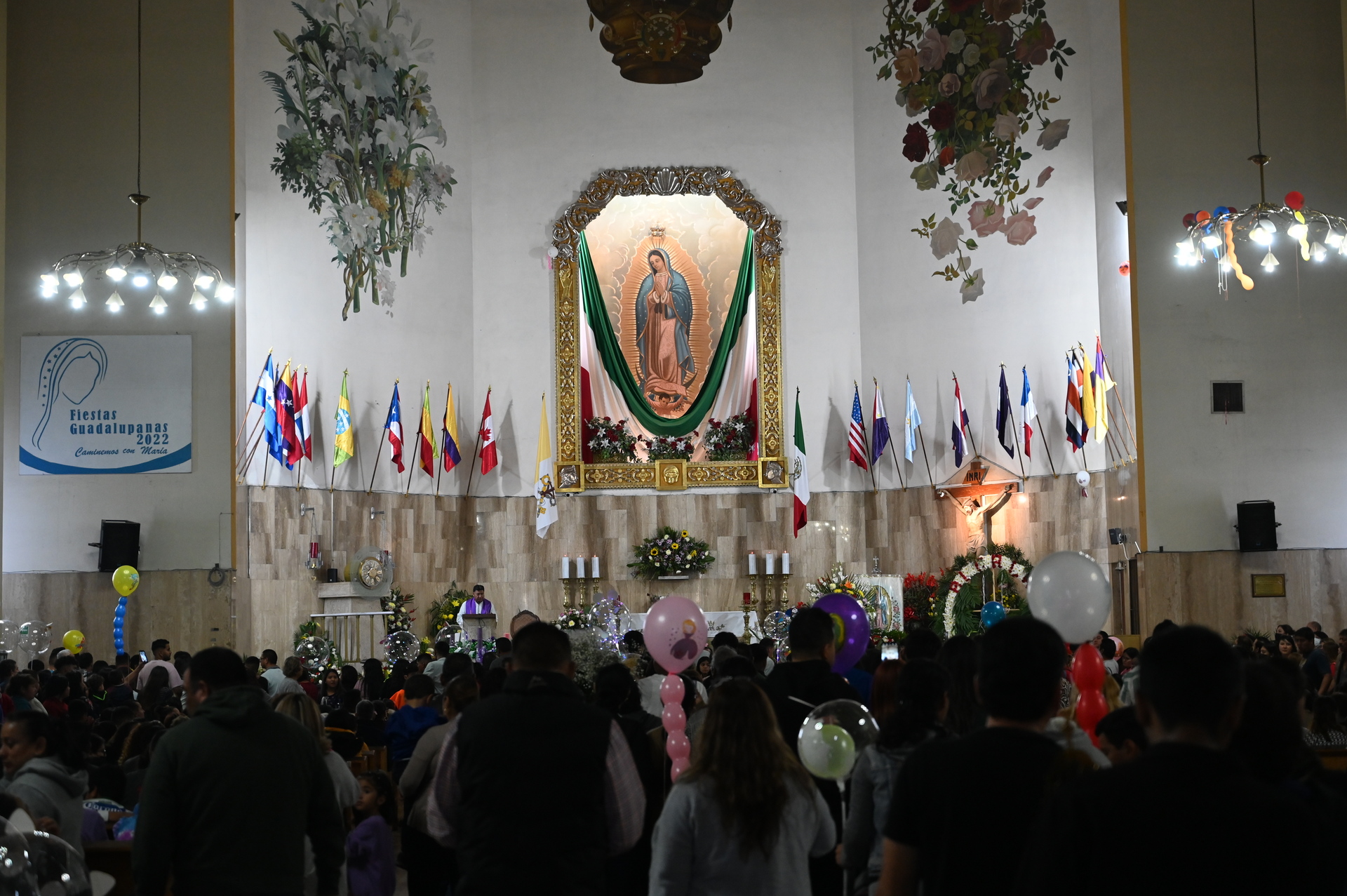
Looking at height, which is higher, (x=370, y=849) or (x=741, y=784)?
(x=741, y=784)

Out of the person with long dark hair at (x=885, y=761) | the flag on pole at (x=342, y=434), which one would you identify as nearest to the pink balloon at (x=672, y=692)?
the person with long dark hair at (x=885, y=761)

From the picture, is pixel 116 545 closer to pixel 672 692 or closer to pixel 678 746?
pixel 672 692

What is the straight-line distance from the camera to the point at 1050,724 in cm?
351

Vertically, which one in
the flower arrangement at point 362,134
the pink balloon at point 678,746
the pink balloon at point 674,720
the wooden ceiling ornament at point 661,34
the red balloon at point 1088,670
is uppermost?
the flower arrangement at point 362,134

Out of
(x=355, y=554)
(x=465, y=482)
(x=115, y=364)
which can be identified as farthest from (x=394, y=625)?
(x=115, y=364)

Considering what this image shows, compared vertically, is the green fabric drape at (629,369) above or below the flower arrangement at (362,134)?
below

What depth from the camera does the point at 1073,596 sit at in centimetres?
495

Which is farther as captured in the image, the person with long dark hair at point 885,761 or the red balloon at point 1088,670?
the red balloon at point 1088,670

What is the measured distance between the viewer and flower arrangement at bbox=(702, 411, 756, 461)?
21.7m

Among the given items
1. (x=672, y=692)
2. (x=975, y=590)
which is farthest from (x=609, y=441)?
(x=672, y=692)

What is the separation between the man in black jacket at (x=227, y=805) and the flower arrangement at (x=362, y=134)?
50.4 feet

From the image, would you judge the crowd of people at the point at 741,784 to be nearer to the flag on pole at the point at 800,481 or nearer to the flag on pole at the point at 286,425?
the flag on pole at the point at 286,425

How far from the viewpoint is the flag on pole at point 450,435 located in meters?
20.4

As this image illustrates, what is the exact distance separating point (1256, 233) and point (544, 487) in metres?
10.8
